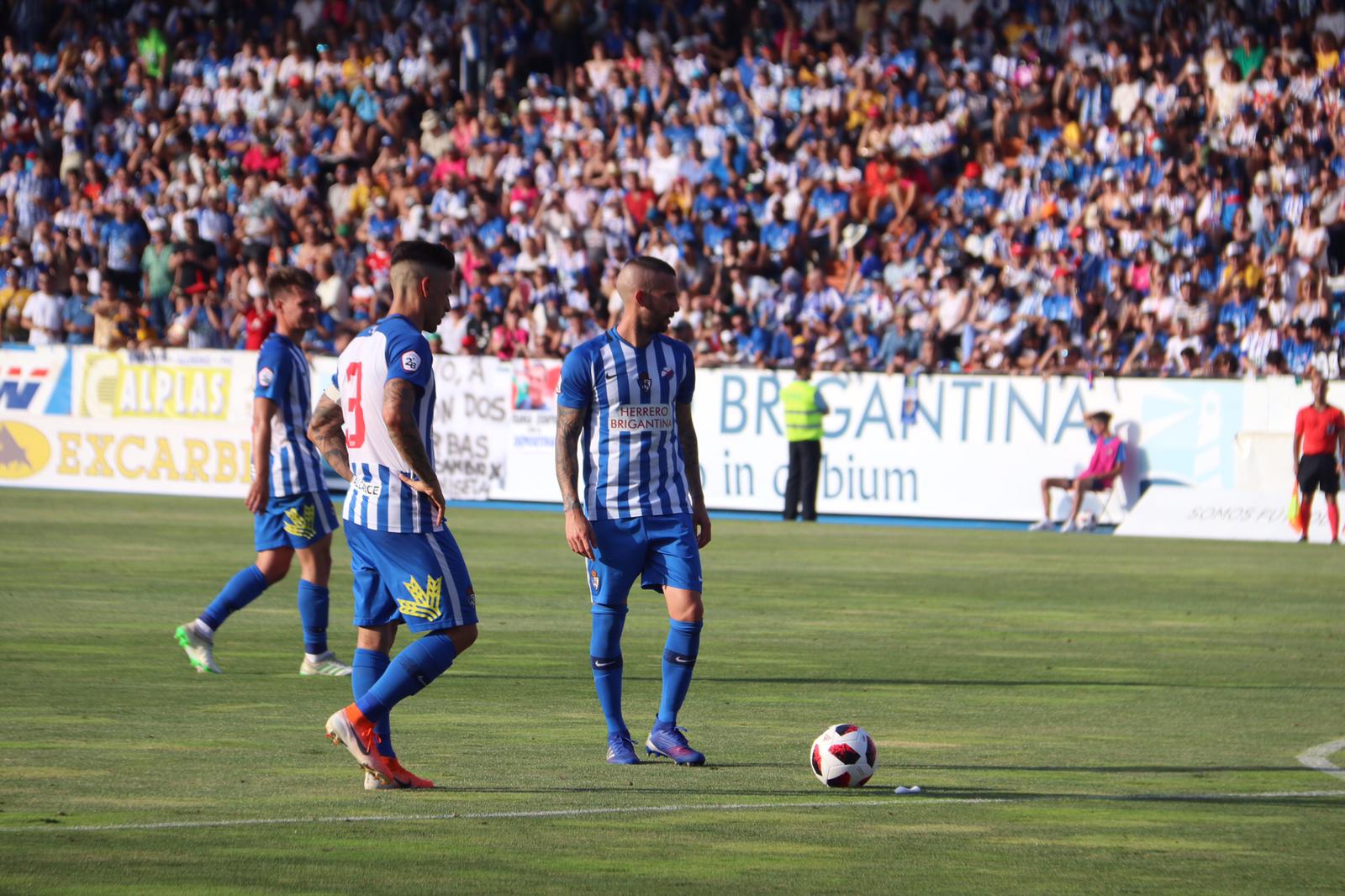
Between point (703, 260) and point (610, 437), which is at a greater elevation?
point (703, 260)

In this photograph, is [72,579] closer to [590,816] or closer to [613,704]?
[613,704]

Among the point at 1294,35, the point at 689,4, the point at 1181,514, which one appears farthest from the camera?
the point at 689,4

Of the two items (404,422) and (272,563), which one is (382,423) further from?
(272,563)

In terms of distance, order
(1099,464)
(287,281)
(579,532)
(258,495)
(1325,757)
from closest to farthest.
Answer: (579,532) < (1325,757) < (287,281) < (258,495) < (1099,464)

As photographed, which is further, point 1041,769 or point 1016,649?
point 1016,649

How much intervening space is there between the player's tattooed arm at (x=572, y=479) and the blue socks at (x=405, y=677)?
0.96m

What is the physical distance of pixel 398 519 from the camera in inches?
309

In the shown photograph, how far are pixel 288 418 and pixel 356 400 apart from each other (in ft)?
12.9

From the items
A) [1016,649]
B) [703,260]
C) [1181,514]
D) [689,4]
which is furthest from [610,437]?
[689,4]

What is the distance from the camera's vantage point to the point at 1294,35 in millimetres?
29312

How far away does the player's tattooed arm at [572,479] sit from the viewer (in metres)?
8.59

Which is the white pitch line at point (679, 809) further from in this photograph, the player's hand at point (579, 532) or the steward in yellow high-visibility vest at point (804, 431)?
the steward in yellow high-visibility vest at point (804, 431)

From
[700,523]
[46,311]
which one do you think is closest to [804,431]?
[46,311]

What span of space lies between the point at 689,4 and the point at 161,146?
976 centimetres
